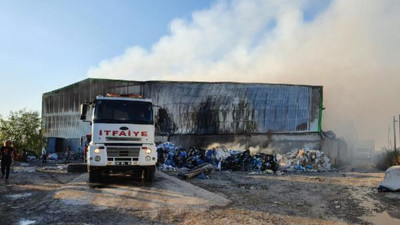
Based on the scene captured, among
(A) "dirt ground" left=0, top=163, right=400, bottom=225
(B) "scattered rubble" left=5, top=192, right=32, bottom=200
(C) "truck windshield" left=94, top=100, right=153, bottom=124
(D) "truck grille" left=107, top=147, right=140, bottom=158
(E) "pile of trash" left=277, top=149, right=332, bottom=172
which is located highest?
(C) "truck windshield" left=94, top=100, right=153, bottom=124

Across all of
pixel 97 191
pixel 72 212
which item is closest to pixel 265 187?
pixel 97 191

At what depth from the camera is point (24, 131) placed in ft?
97.8

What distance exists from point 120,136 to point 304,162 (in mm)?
15025

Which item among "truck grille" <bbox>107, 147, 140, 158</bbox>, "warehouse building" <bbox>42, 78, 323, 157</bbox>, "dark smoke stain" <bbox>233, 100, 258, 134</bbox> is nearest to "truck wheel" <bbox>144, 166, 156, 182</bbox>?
"truck grille" <bbox>107, 147, 140, 158</bbox>

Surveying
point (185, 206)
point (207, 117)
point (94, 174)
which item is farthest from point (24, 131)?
point (185, 206)

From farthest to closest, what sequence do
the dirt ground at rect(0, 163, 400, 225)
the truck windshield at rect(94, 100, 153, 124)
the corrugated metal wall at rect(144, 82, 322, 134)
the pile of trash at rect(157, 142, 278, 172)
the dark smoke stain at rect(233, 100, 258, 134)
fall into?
1. the dark smoke stain at rect(233, 100, 258, 134)
2. the corrugated metal wall at rect(144, 82, 322, 134)
3. the pile of trash at rect(157, 142, 278, 172)
4. the truck windshield at rect(94, 100, 153, 124)
5. the dirt ground at rect(0, 163, 400, 225)

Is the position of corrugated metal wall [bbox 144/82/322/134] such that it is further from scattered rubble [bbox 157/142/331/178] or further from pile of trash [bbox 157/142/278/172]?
pile of trash [bbox 157/142/278/172]

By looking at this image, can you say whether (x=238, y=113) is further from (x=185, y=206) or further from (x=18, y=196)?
(x=185, y=206)

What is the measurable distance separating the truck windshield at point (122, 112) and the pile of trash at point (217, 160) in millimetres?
9635

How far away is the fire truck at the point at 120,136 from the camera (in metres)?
11.3

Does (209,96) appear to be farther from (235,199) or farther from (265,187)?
(235,199)

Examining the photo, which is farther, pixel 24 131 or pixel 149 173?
pixel 24 131

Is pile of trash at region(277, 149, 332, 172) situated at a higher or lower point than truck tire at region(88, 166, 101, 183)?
lower

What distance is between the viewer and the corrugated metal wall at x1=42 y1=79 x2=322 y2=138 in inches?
1136
